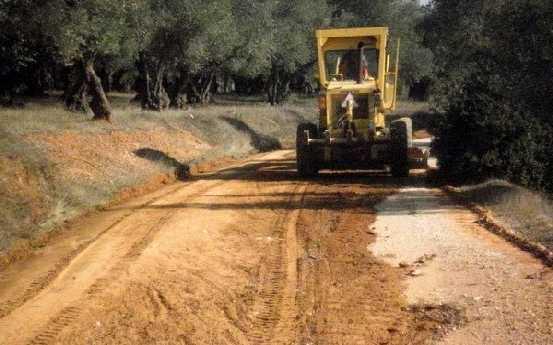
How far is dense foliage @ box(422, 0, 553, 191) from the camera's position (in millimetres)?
14383

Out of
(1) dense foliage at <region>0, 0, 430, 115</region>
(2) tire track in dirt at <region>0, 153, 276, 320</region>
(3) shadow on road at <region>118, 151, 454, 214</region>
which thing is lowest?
(3) shadow on road at <region>118, 151, 454, 214</region>

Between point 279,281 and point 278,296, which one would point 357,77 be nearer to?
point 279,281

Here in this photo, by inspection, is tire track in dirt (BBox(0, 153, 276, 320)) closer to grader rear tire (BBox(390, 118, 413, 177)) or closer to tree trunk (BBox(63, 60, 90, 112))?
grader rear tire (BBox(390, 118, 413, 177))

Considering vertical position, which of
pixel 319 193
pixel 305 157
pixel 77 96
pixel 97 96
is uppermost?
pixel 97 96

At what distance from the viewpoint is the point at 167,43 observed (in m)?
31.8

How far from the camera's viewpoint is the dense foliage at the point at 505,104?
14383 mm

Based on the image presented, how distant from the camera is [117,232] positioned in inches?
482

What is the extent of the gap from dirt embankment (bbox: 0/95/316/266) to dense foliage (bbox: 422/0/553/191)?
744 centimetres

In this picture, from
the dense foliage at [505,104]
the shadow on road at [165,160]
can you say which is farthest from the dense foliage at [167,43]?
the dense foliage at [505,104]

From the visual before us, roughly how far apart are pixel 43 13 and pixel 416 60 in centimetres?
3863

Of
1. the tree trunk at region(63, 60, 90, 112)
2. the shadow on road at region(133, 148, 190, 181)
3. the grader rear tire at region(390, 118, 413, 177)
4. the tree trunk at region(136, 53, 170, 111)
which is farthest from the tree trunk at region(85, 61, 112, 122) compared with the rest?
the tree trunk at region(136, 53, 170, 111)

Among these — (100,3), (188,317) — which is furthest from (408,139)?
(188,317)

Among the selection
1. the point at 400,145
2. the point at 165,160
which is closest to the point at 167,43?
the point at 165,160

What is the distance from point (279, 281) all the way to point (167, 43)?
24.3 metres
